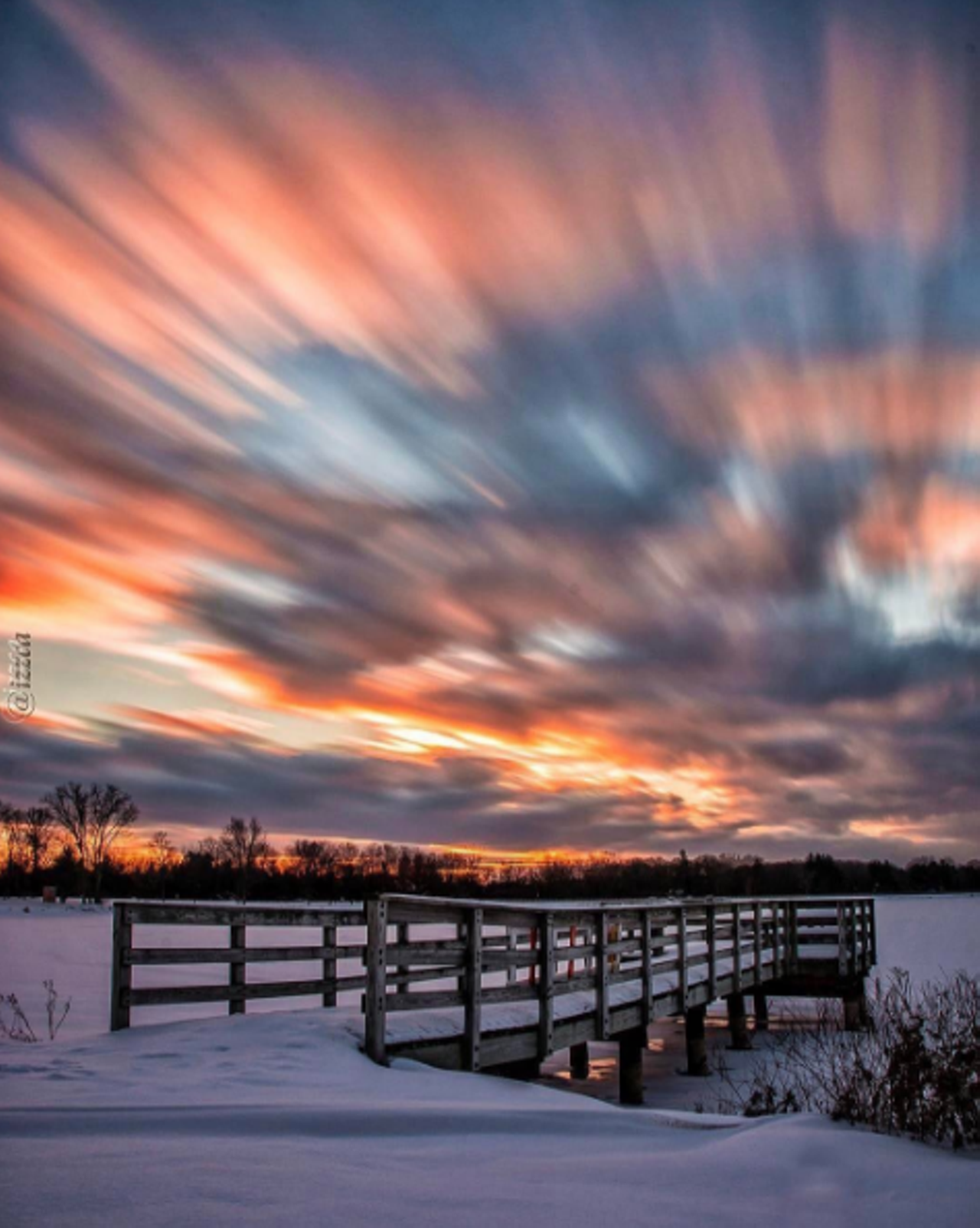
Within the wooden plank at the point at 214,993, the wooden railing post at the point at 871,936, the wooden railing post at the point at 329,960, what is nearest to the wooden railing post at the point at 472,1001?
the wooden plank at the point at 214,993

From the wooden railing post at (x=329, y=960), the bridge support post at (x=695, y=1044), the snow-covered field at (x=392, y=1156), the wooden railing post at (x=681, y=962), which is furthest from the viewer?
the bridge support post at (x=695, y=1044)

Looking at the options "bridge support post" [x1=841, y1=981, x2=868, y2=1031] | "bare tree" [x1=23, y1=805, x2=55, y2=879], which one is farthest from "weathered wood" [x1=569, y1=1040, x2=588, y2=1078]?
"bare tree" [x1=23, y1=805, x2=55, y2=879]

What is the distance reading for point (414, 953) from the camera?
970 cm

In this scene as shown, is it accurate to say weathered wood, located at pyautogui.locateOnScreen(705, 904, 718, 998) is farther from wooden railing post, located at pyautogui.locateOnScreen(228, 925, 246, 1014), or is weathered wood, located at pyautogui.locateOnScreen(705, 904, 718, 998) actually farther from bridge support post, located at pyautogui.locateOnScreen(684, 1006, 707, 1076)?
wooden railing post, located at pyautogui.locateOnScreen(228, 925, 246, 1014)

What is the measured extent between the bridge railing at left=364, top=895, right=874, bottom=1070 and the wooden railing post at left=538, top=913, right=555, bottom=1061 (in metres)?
0.01

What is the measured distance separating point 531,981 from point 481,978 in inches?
63.1

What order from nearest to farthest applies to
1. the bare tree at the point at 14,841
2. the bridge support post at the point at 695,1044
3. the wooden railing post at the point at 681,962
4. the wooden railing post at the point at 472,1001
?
the wooden railing post at the point at 472,1001
the wooden railing post at the point at 681,962
the bridge support post at the point at 695,1044
the bare tree at the point at 14,841

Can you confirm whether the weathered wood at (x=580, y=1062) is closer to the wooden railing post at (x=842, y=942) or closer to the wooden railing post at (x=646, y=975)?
the wooden railing post at (x=646, y=975)

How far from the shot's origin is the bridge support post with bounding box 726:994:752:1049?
20.8 meters

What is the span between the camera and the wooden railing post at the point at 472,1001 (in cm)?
988

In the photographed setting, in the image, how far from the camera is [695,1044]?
1759 cm

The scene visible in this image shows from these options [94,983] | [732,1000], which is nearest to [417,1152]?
[732,1000]

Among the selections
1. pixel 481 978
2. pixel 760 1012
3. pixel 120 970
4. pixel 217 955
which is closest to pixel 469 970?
pixel 217 955

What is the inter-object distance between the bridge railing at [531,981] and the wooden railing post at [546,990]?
0.04ft
